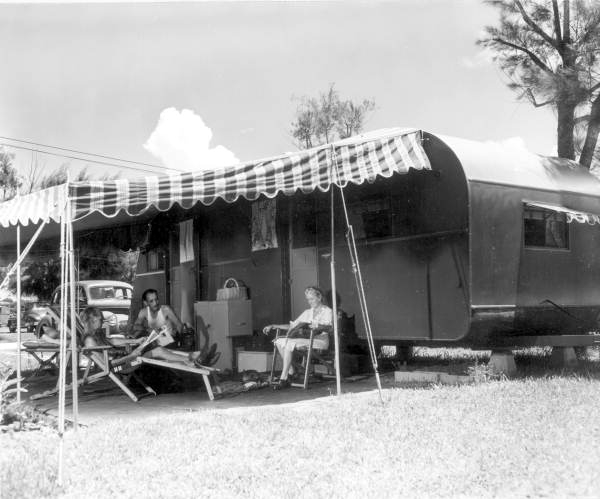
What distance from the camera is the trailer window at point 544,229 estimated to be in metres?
7.98

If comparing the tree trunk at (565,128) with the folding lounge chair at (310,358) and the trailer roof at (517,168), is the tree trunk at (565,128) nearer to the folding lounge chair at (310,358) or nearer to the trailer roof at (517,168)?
the trailer roof at (517,168)

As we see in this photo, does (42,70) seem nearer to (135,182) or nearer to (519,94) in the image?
(135,182)

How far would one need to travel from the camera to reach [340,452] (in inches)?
177

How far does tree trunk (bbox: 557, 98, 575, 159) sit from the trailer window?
2.46m

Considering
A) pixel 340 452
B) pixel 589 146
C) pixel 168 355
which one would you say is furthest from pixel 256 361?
pixel 589 146

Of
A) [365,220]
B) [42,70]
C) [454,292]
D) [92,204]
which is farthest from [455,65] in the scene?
[92,204]

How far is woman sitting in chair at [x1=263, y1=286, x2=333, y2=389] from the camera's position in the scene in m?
7.77

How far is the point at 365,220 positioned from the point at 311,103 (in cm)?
2074

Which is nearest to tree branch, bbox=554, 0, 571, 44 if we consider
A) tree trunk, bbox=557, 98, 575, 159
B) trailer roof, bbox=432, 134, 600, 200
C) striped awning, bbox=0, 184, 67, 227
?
tree trunk, bbox=557, 98, 575, 159

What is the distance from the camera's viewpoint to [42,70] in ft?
38.5

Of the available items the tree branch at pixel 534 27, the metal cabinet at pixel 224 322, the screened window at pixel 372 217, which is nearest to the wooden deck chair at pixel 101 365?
the metal cabinet at pixel 224 322

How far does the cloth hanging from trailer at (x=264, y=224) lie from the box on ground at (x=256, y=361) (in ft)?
5.34

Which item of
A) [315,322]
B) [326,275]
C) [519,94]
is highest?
[519,94]

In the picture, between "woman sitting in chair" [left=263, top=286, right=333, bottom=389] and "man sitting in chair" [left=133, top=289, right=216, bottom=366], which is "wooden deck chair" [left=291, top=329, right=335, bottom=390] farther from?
"man sitting in chair" [left=133, top=289, right=216, bottom=366]
